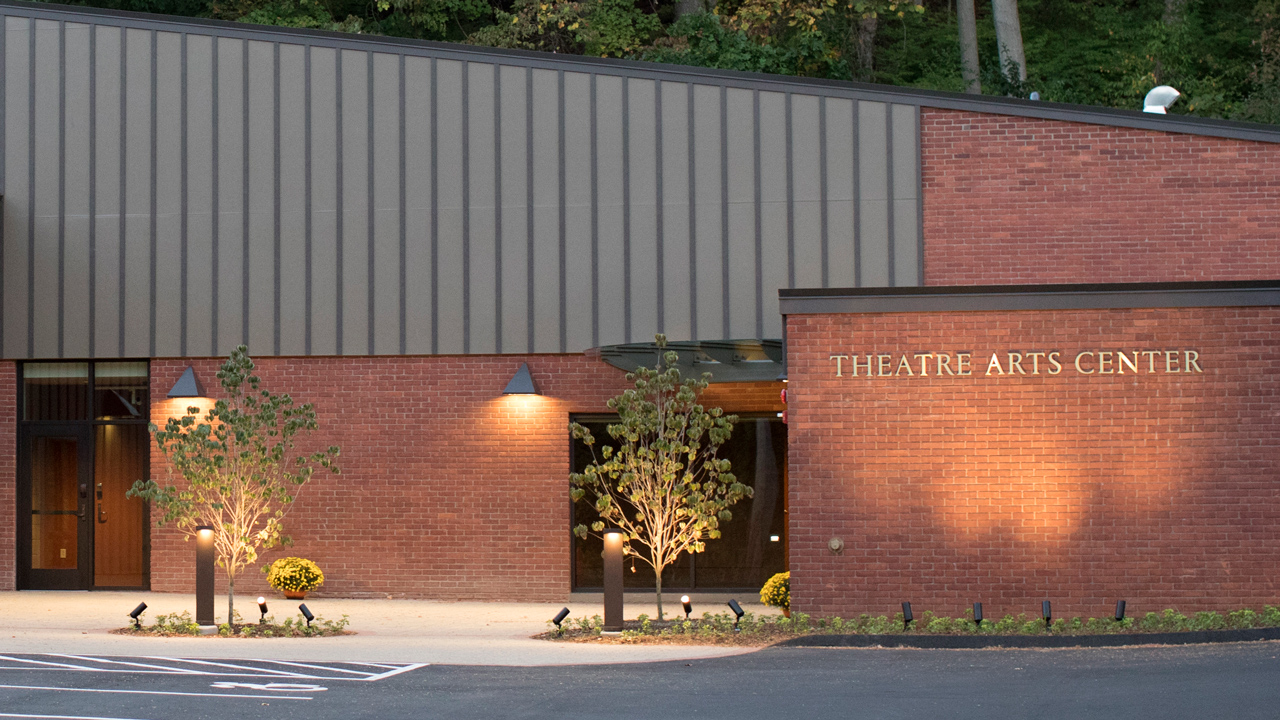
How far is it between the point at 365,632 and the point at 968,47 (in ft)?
75.1

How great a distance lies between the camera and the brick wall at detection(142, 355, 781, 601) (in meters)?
17.4

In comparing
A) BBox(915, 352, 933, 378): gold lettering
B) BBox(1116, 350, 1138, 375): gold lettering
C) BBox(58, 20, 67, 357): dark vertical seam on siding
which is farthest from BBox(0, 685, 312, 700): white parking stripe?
BBox(58, 20, 67, 357): dark vertical seam on siding

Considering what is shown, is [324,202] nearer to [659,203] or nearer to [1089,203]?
[659,203]

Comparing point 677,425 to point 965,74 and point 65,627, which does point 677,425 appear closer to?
point 65,627

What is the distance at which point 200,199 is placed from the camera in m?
17.9

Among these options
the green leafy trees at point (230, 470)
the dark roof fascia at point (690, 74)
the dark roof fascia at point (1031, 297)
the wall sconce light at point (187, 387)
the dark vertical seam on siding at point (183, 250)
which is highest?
the dark roof fascia at point (690, 74)

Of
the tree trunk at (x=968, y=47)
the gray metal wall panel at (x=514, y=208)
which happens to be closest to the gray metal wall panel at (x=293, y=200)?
the gray metal wall panel at (x=514, y=208)

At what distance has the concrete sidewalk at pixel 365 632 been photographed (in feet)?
39.1

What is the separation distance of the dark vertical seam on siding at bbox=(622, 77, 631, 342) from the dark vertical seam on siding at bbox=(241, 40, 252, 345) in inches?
205

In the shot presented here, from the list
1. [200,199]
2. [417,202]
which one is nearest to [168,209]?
[200,199]

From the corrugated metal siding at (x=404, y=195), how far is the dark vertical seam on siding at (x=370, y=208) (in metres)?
0.03

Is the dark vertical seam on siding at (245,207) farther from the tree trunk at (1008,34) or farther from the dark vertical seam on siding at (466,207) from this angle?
the tree trunk at (1008,34)

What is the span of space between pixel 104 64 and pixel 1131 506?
47.9 feet

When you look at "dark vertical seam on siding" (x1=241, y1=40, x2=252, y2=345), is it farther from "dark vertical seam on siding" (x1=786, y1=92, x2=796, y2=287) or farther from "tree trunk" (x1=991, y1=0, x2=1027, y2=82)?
"tree trunk" (x1=991, y1=0, x2=1027, y2=82)
